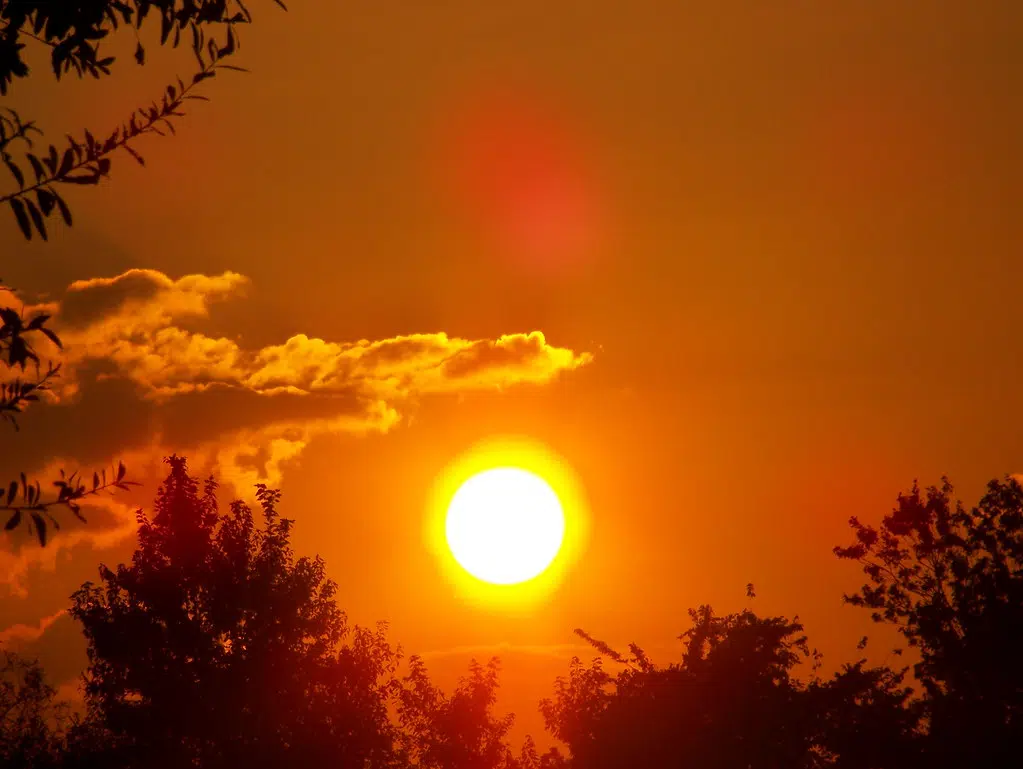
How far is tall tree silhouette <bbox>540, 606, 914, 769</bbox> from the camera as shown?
42.6 m

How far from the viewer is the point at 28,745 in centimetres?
4406

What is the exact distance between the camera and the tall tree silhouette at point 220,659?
40.5m

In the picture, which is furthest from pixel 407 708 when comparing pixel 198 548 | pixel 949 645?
pixel 949 645

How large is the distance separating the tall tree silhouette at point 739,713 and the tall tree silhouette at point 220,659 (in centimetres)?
993

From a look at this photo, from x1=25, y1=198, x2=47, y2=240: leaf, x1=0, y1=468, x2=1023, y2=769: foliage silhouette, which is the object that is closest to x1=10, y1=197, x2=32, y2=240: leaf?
x1=25, y1=198, x2=47, y2=240: leaf

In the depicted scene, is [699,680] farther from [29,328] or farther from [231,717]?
[29,328]

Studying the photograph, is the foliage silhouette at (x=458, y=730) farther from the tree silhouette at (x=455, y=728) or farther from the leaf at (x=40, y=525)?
the leaf at (x=40, y=525)

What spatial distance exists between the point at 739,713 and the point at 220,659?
20.7 meters

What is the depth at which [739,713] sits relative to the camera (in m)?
44.7

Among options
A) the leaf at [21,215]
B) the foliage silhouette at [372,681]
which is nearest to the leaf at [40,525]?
the leaf at [21,215]

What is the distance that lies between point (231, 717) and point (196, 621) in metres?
4.04

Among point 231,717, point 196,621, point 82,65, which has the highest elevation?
point 82,65

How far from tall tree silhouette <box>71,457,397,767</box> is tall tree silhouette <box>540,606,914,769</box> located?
9928 mm

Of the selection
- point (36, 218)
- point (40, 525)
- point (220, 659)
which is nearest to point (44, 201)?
point (36, 218)
